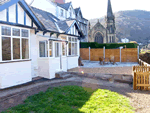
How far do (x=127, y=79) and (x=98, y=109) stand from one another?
16.5 ft

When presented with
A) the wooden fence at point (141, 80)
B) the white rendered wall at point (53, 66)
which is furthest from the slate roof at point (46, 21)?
→ the wooden fence at point (141, 80)

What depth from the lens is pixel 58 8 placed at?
1947 centimetres

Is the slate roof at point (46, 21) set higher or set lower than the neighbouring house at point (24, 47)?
higher

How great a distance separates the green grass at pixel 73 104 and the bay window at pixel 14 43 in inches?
119

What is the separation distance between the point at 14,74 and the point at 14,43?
1790 mm

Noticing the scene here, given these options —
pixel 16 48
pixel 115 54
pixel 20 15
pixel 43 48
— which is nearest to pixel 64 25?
pixel 43 48

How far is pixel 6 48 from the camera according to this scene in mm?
7074

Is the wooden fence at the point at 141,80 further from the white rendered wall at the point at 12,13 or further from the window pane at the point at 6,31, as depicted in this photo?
the white rendered wall at the point at 12,13

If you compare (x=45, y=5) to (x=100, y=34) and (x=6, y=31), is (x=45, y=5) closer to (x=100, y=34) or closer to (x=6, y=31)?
(x=6, y=31)

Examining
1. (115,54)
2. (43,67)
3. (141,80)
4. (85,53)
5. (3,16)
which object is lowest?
(141,80)

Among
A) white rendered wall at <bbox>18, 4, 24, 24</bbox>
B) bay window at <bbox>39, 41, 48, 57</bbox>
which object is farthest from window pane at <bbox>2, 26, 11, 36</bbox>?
bay window at <bbox>39, 41, 48, 57</bbox>

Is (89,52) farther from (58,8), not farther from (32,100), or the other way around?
(32,100)

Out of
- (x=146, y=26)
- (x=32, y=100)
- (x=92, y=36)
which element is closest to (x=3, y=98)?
(x=32, y=100)

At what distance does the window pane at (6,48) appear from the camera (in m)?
6.95
